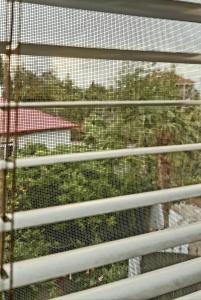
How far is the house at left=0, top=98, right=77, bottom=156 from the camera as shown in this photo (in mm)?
703

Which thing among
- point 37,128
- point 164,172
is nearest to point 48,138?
point 37,128

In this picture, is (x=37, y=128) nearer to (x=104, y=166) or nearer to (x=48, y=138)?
(x=48, y=138)

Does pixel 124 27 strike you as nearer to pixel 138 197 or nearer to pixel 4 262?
pixel 138 197

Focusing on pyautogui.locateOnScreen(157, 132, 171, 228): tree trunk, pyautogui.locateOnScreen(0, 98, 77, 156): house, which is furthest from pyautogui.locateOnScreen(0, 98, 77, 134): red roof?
pyautogui.locateOnScreen(157, 132, 171, 228): tree trunk

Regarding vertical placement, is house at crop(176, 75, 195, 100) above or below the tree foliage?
above

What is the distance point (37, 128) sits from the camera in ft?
2.40

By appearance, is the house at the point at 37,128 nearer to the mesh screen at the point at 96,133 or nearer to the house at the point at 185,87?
the mesh screen at the point at 96,133

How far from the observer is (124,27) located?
850 millimetres

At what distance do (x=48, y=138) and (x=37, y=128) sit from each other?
0.02m

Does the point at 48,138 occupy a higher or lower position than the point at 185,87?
lower

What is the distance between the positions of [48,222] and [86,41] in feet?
1.08

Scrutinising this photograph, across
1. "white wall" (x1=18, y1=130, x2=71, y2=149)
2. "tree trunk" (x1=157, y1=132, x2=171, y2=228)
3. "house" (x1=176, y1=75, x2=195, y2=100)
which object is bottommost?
"tree trunk" (x1=157, y1=132, x2=171, y2=228)

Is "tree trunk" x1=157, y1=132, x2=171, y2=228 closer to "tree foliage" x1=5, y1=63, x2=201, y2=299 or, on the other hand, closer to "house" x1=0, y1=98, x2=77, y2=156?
"tree foliage" x1=5, y1=63, x2=201, y2=299

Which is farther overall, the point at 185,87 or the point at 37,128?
the point at 185,87
